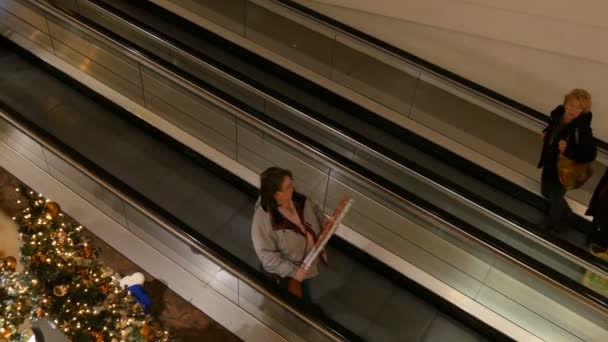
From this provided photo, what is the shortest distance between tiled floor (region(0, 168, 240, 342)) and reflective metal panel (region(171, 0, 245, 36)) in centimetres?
315

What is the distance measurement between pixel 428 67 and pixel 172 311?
3.59m

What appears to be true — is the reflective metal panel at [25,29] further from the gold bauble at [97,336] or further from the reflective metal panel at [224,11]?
the gold bauble at [97,336]

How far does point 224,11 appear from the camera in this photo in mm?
7570

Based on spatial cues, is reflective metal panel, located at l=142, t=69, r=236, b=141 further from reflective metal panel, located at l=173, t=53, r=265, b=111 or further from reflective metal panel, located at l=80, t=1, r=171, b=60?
reflective metal panel, located at l=80, t=1, r=171, b=60

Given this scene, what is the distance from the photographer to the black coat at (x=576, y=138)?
15.3 feet

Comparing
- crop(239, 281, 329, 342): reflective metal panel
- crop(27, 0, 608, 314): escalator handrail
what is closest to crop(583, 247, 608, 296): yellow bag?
crop(27, 0, 608, 314): escalator handrail

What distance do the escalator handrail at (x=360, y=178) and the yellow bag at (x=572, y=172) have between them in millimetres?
920

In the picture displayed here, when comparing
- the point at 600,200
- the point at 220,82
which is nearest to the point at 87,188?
the point at 220,82

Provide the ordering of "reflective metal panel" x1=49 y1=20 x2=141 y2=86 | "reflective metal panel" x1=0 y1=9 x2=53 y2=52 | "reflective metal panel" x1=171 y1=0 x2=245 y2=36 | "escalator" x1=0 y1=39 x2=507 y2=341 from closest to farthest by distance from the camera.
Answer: "escalator" x1=0 y1=39 x2=507 y2=341 < "reflective metal panel" x1=49 y1=20 x2=141 y2=86 < "reflective metal panel" x1=0 y1=9 x2=53 y2=52 < "reflective metal panel" x1=171 y1=0 x2=245 y2=36

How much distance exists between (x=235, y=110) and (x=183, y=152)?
3.80ft

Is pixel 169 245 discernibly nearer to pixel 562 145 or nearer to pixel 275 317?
pixel 275 317

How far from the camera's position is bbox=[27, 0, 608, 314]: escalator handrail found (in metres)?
4.29

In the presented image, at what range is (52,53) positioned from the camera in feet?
22.9

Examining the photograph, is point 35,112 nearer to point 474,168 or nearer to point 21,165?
point 21,165
